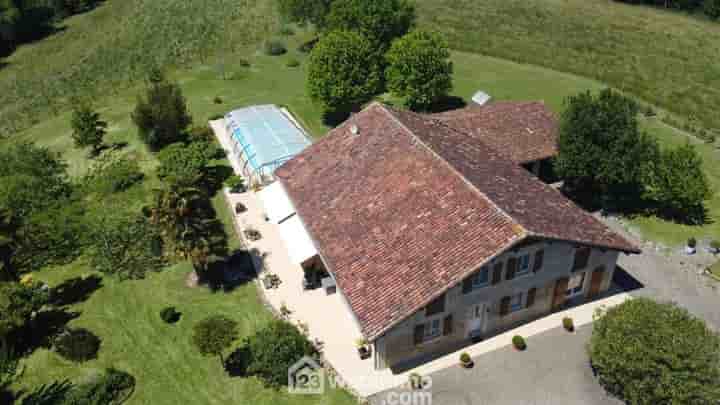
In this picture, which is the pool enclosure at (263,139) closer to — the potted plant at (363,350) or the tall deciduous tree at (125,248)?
the tall deciduous tree at (125,248)

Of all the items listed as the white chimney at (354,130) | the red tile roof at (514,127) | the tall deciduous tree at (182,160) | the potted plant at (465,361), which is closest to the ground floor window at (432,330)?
the potted plant at (465,361)

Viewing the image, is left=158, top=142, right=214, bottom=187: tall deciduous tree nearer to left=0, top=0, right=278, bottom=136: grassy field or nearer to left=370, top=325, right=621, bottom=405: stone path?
left=370, top=325, right=621, bottom=405: stone path

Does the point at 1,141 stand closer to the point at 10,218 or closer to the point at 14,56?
the point at 10,218

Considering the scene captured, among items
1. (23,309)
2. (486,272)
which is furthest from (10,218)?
(486,272)

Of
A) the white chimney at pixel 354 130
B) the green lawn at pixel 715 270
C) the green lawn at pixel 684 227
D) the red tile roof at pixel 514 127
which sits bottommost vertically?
the green lawn at pixel 715 270

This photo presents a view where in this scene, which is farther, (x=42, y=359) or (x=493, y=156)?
(x=493, y=156)

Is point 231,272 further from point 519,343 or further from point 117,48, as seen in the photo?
point 117,48
